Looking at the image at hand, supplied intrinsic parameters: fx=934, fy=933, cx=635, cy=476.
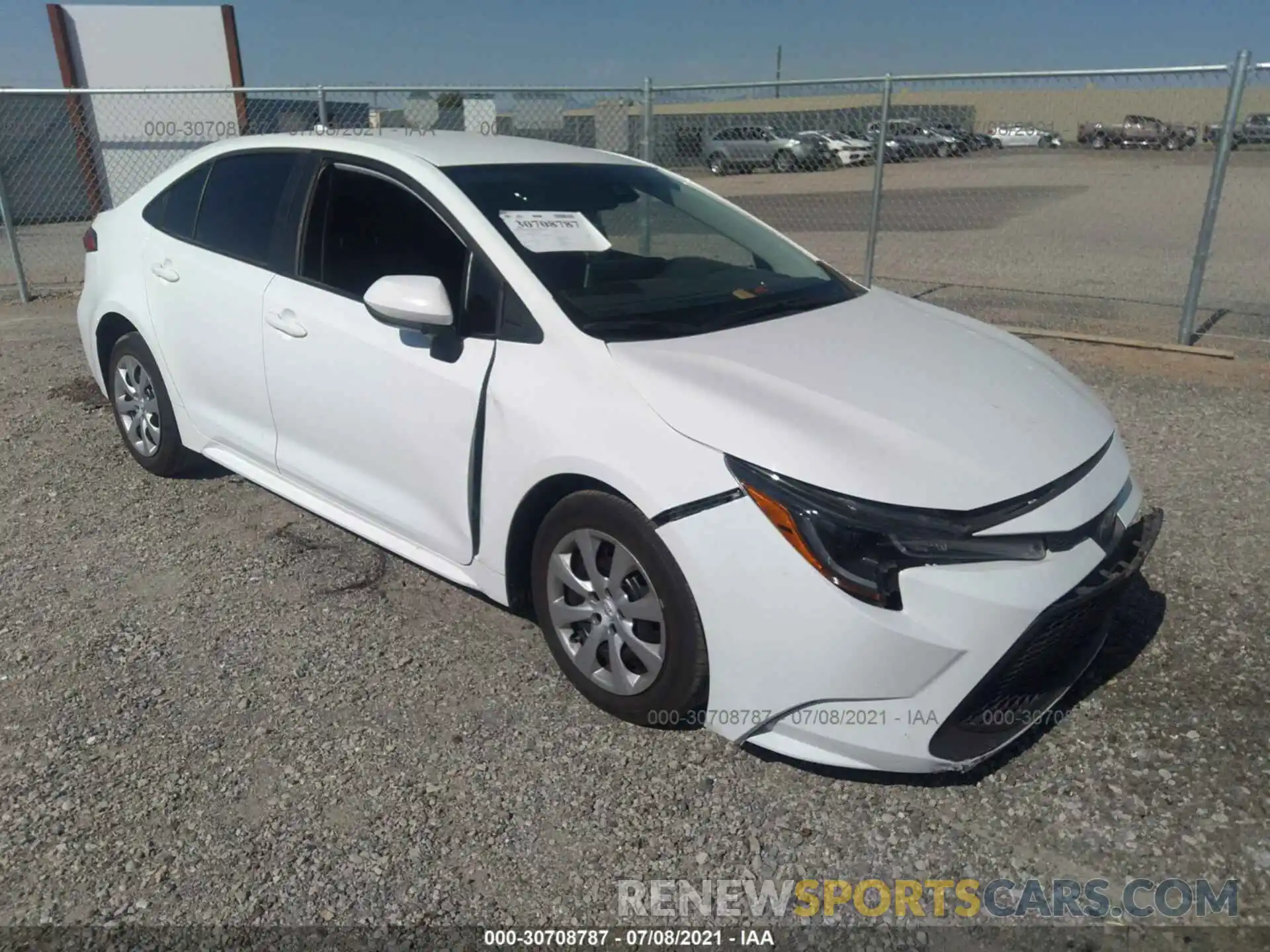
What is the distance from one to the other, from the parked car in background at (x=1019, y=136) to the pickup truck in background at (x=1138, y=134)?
53cm

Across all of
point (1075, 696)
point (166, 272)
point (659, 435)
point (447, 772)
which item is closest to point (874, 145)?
point (166, 272)

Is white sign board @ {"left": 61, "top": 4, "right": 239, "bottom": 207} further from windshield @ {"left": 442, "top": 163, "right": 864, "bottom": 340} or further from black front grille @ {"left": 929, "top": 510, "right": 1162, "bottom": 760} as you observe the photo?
black front grille @ {"left": 929, "top": 510, "right": 1162, "bottom": 760}

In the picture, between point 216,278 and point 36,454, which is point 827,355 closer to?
point 216,278

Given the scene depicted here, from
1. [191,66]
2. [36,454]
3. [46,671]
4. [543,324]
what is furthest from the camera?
[191,66]

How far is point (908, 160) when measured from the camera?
10445mm

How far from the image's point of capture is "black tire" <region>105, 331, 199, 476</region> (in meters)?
4.38

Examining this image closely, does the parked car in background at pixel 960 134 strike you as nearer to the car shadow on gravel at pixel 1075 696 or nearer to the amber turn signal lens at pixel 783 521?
the car shadow on gravel at pixel 1075 696

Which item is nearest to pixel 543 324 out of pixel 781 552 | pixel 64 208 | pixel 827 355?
pixel 827 355

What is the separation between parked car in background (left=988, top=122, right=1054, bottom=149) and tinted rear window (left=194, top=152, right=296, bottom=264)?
9.20 metres

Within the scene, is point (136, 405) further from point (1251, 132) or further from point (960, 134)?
point (960, 134)

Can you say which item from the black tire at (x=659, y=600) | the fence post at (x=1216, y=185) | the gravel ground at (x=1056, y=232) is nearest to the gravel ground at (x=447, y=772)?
the black tire at (x=659, y=600)

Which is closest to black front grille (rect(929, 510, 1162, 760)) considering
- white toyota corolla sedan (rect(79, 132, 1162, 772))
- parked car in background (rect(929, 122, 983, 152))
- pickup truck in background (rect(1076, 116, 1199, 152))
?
white toyota corolla sedan (rect(79, 132, 1162, 772))

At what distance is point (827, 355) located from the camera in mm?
2920

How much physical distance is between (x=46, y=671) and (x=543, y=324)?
2.08 metres
